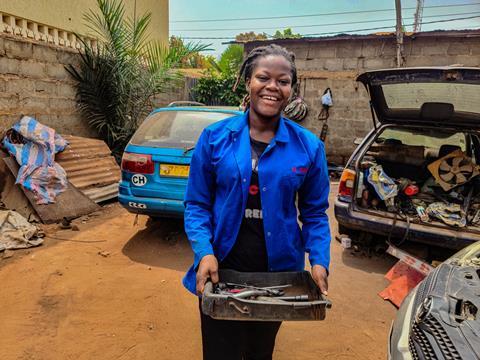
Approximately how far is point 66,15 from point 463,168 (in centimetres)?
719

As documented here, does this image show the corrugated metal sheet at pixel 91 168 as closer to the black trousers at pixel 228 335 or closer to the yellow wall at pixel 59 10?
the yellow wall at pixel 59 10

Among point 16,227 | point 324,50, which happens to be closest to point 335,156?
point 324,50

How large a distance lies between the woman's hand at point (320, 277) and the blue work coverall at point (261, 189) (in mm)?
24

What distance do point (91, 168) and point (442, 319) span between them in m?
5.19

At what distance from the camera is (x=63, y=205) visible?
4.92m

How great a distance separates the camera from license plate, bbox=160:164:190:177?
13.1 feet

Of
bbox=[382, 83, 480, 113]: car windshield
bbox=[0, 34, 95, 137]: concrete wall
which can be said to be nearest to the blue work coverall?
bbox=[382, 83, 480, 113]: car windshield

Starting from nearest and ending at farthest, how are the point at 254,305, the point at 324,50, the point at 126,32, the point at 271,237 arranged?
1. the point at 254,305
2. the point at 271,237
3. the point at 126,32
4. the point at 324,50

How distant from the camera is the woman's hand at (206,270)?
1521 mm

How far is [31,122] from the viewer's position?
5.28 meters

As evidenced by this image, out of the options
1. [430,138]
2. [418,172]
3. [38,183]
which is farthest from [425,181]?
[38,183]

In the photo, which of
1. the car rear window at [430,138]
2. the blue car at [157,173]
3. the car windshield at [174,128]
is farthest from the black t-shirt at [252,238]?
the car rear window at [430,138]

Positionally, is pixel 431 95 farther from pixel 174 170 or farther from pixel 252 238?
pixel 252 238

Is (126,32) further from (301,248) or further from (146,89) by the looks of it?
(301,248)
